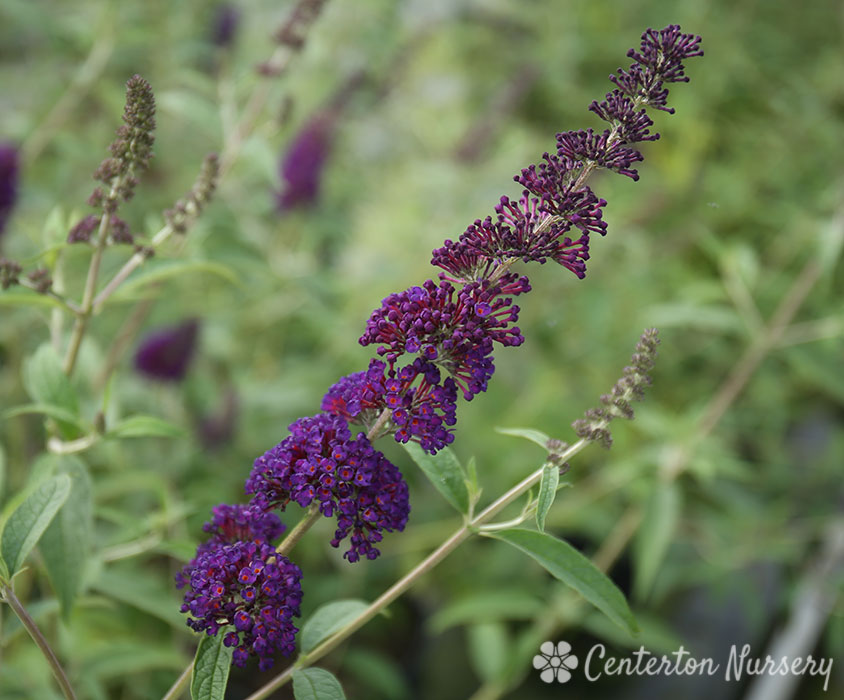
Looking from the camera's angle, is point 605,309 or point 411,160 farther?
point 411,160

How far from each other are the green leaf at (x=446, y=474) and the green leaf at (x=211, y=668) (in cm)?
20

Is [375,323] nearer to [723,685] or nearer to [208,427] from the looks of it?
[208,427]

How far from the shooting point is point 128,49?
194 centimetres

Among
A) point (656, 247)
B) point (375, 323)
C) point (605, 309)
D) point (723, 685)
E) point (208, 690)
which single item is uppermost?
point (656, 247)

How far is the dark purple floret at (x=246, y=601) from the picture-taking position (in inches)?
21.2

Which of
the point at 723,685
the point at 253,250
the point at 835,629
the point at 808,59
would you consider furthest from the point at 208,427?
the point at 808,59

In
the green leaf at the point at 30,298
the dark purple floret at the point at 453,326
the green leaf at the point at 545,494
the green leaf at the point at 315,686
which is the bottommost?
Result: the green leaf at the point at 315,686

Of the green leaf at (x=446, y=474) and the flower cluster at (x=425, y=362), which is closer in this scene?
the flower cluster at (x=425, y=362)

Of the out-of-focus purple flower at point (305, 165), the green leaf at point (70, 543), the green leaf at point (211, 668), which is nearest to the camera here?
the green leaf at point (211, 668)

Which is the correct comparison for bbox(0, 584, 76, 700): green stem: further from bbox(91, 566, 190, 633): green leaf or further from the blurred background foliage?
bbox(91, 566, 190, 633): green leaf

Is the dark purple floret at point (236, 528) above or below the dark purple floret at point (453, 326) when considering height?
below

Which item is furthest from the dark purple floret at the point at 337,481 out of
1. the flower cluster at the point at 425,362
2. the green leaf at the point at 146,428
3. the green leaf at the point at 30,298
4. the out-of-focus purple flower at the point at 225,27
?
the out-of-focus purple flower at the point at 225,27

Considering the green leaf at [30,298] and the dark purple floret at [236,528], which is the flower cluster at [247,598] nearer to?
the dark purple floret at [236,528]

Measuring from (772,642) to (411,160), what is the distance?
189 centimetres
